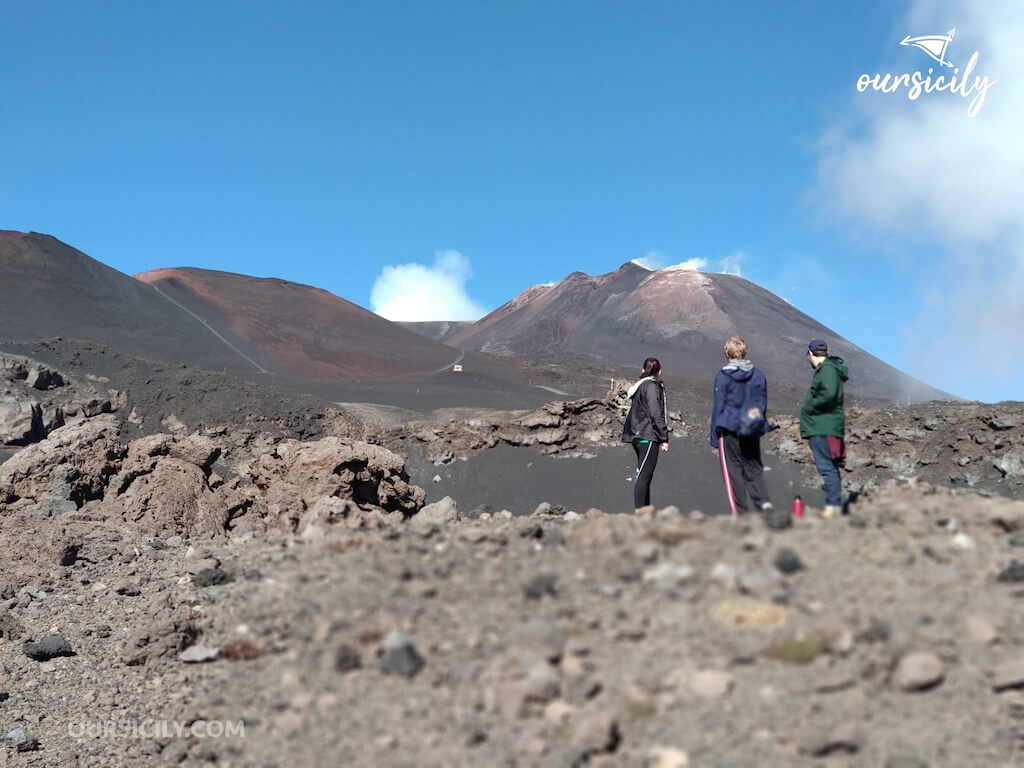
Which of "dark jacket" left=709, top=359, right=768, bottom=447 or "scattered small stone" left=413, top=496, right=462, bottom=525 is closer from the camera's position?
"dark jacket" left=709, top=359, right=768, bottom=447

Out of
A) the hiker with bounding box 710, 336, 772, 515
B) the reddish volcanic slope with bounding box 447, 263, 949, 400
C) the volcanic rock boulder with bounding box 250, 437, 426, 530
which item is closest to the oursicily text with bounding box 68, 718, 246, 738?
the hiker with bounding box 710, 336, 772, 515

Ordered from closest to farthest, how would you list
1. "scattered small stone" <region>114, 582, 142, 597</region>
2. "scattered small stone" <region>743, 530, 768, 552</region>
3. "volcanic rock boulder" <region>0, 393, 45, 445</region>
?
"scattered small stone" <region>743, 530, 768, 552</region>
"scattered small stone" <region>114, 582, 142, 597</region>
"volcanic rock boulder" <region>0, 393, 45, 445</region>

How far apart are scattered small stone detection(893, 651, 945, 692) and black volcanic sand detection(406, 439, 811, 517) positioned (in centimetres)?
1027

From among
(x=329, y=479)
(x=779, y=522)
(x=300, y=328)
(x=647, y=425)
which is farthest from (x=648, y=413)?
(x=300, y=328)

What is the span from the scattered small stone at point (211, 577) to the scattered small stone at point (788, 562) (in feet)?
9.61

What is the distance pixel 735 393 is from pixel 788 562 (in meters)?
2.28

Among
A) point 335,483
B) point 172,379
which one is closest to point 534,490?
point 335,483

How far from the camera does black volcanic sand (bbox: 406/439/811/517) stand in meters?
13.4

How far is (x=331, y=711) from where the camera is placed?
2486 millimetres

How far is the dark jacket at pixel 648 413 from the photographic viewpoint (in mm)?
5863

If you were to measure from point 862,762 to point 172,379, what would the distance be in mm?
20448

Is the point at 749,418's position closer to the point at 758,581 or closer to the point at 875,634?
the point at 758,581

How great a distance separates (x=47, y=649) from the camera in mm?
5363

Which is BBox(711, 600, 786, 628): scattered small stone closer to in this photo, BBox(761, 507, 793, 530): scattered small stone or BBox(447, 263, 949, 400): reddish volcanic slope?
BBox(761, 507, 793, 530): scattered small stone
